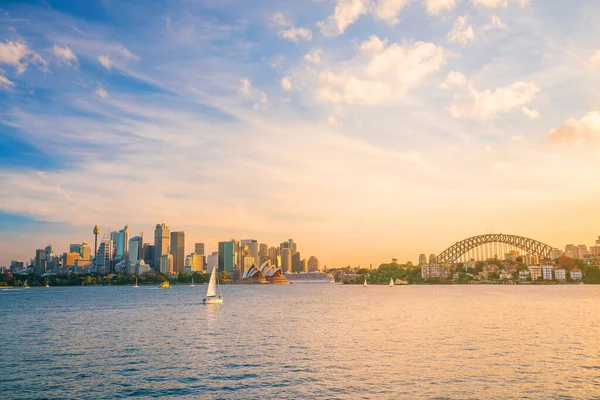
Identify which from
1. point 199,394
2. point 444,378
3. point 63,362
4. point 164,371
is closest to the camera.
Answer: point 199,394

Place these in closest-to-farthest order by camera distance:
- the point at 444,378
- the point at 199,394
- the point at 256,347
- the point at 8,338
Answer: the point at 199,394 → the point at 444,378 → the point at 256,347 → the point at 8,338

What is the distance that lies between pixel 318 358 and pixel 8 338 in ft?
148

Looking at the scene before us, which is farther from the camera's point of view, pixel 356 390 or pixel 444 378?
pixel 444 378

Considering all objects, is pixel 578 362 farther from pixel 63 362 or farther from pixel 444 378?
pixel 63 362

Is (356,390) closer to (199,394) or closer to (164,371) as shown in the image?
(199,394)

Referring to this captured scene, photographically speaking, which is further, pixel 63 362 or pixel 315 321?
pixel 315 321

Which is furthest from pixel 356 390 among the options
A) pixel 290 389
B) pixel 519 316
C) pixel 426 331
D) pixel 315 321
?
pixel 519 316

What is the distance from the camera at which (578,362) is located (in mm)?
42750

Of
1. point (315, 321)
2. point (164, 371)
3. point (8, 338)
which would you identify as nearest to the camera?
point (164, 371)

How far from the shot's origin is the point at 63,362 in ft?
147

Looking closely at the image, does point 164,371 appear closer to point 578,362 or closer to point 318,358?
point 318,358

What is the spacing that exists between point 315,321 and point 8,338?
4525cm

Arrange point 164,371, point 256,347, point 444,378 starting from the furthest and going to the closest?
1. point 256,347
2. point 164,371
3. point 444,378

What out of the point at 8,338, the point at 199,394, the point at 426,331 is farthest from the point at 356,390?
the point at 8,338
